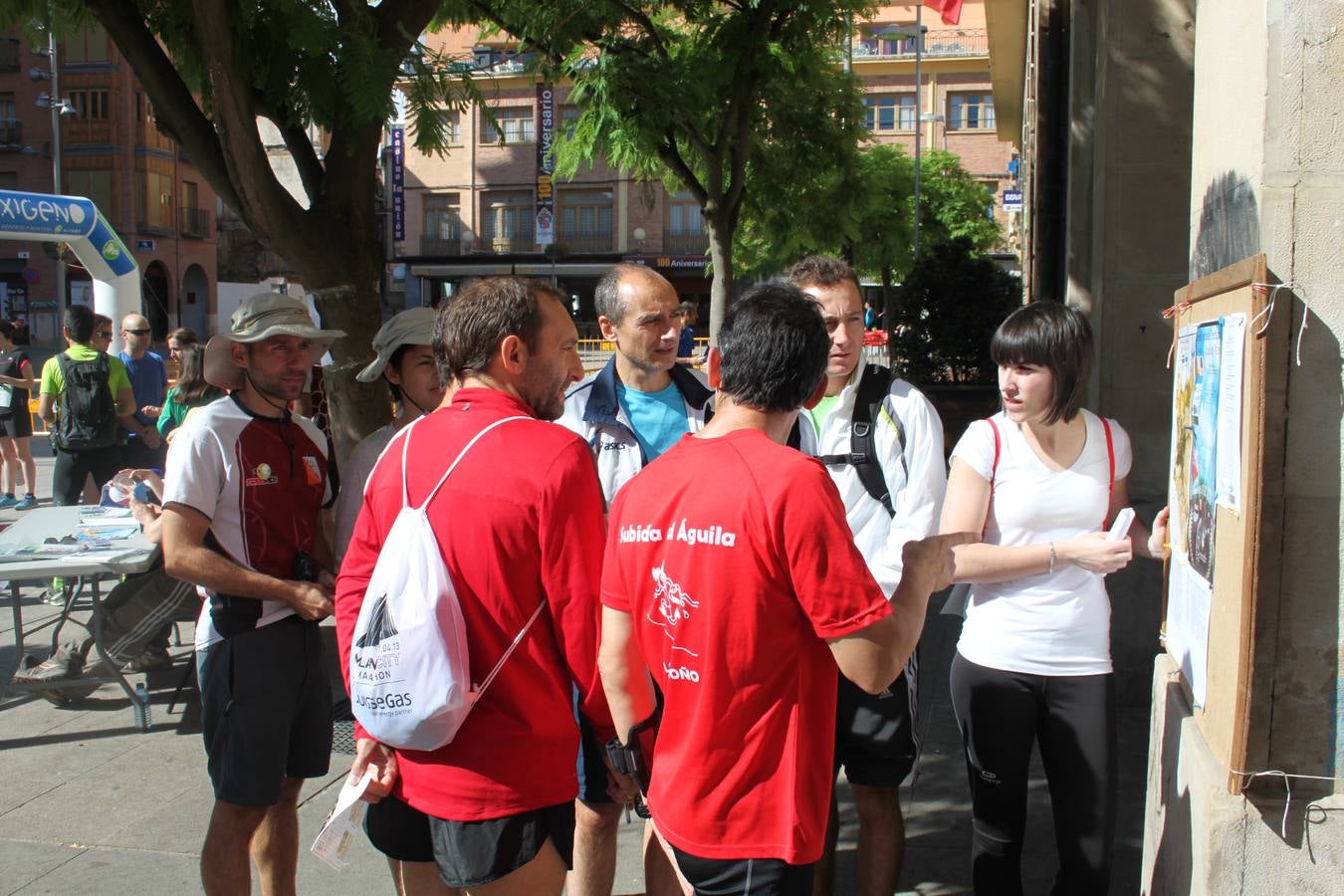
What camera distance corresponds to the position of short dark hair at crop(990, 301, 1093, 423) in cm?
301

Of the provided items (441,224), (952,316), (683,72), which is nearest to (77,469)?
(683,72)

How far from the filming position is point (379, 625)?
2.27 meters

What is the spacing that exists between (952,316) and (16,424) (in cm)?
1061

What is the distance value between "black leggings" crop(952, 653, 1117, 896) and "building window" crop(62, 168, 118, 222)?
5274 centimetres

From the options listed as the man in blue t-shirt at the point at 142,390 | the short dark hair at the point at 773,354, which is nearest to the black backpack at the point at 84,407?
the man in blue t-shirt at the point at 142,390

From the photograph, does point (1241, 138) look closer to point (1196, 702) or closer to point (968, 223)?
point (1196, 702)

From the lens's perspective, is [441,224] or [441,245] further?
[441,224]

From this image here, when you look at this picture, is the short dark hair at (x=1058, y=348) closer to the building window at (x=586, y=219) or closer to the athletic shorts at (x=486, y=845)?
the athletic shorts at (x=486, y=845)

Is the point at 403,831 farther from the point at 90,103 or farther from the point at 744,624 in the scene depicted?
the point at 90,103

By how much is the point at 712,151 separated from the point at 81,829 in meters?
7.88

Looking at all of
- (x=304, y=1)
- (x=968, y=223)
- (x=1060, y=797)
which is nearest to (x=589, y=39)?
(x=304, y=1)

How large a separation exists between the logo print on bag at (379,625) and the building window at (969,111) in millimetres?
54763

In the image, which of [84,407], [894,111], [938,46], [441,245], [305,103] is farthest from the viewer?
[441,245]

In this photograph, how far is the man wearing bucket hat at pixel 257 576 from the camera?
3.11m
